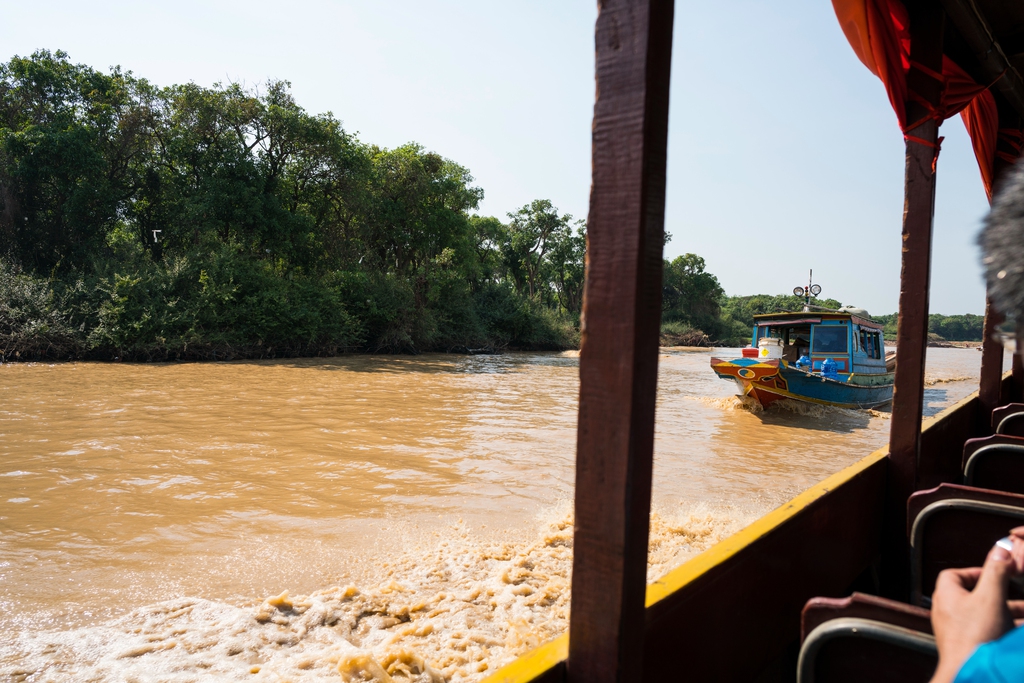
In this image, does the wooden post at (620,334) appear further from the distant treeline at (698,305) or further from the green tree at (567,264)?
the distant treeline at (698,305)

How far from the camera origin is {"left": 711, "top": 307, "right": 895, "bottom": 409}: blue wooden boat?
11539 millimetres

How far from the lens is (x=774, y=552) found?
79.7 inches

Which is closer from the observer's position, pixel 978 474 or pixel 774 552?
pixel 774 552

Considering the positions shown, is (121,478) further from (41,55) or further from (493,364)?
(41,55)

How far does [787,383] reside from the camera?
11617 millimetres

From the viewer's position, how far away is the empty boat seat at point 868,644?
118 centimetres

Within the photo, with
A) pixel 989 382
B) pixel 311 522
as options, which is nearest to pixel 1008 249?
pixel 311 522

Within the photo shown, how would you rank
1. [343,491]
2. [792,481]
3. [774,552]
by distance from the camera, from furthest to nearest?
1. [792,481]
2. [343,491]
3. [774,552]

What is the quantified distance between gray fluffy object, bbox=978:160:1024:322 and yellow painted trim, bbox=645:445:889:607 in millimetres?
986

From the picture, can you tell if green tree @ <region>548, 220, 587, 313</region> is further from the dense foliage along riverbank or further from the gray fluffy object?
the gray fluffy object

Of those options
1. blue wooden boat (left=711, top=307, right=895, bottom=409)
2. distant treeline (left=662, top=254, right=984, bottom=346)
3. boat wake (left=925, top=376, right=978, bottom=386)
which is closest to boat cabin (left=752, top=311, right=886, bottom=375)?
blue wooden boat (left=711, top=307, right=895, bottom=409)

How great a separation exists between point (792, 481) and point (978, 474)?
4972 millimetres

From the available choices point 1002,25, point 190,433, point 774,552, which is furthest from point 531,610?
point 190,433

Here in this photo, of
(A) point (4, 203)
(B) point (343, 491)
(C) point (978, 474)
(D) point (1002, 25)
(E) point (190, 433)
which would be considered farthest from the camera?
(A) point (4, 203)
